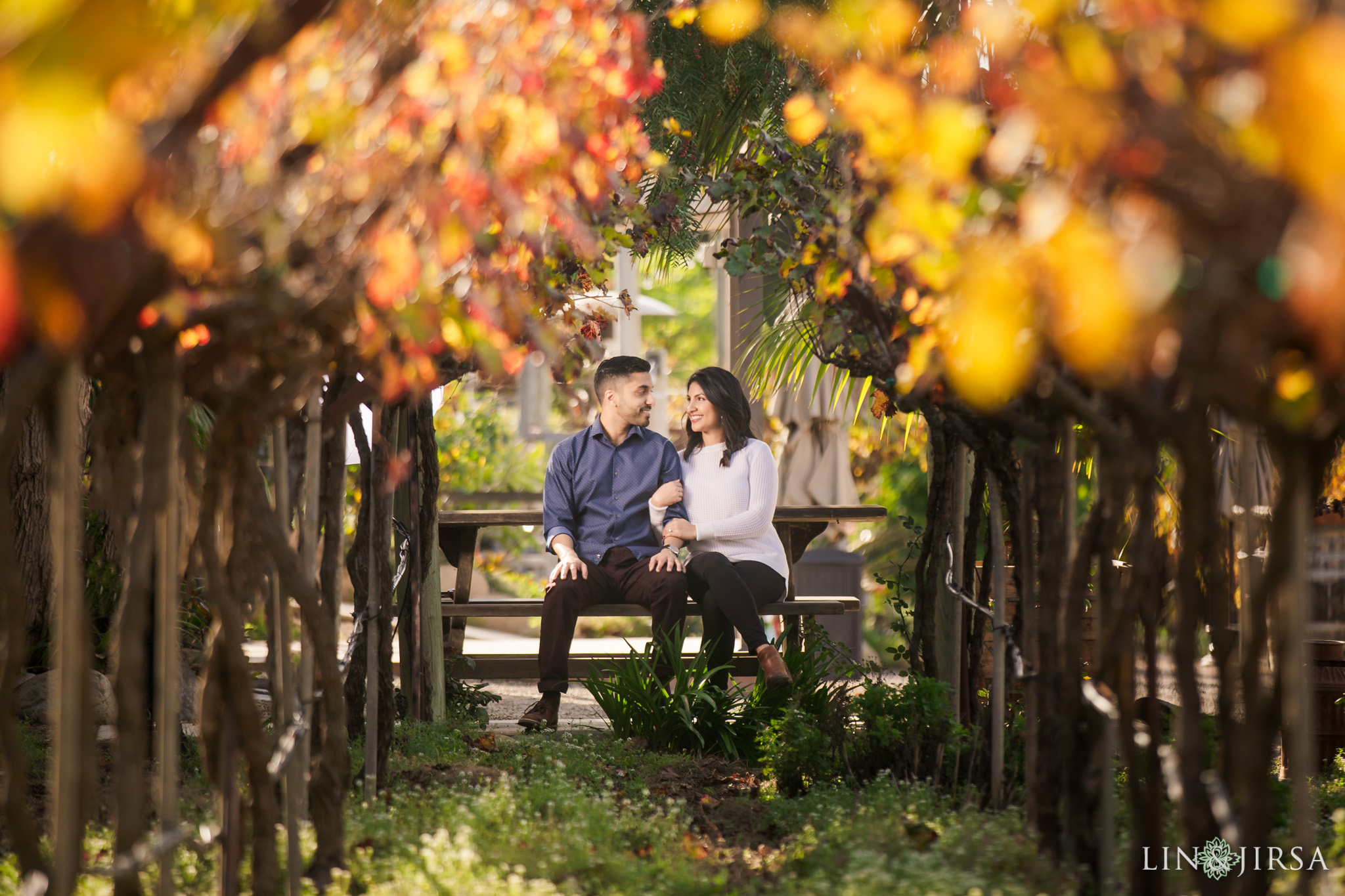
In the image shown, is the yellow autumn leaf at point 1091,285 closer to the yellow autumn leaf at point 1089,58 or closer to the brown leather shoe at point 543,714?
the yellow autumn leaf at point 1089,58

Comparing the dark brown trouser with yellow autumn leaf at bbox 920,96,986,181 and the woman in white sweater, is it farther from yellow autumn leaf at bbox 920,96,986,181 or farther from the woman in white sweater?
yellow autumn leaf at bbox 920,96,986,181

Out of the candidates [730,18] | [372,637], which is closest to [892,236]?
[730,18]

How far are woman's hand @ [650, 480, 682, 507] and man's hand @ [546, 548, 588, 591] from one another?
1.42ft

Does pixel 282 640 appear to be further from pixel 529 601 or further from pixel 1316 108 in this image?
pixel 529 601

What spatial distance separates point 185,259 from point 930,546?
2951 mm

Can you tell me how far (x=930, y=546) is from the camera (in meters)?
3.87

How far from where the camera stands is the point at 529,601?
4.75m

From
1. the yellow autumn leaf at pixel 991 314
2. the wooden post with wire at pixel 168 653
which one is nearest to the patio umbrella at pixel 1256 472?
the yellow autumn leaf at pixel 991 314

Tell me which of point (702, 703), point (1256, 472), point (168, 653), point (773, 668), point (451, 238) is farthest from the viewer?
point (1256, 472)

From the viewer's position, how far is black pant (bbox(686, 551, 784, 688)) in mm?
4332

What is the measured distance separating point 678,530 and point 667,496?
19 centimetres

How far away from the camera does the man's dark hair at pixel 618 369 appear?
4820 millimetres

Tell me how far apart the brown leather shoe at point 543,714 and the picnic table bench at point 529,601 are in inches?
12.4

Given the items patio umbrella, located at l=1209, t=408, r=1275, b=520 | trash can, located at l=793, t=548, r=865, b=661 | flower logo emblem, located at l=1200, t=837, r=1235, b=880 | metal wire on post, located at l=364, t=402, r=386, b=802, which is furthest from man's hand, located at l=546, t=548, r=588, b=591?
trash can, located at l=793, t=548, r=865, b=661
